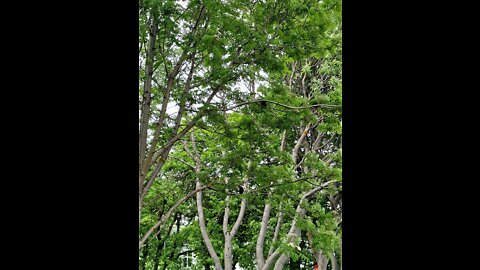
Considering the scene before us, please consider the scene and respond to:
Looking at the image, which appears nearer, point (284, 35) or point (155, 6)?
point (155, 6)

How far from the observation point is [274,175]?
11.4ft

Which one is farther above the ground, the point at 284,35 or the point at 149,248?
the point at 284,35
